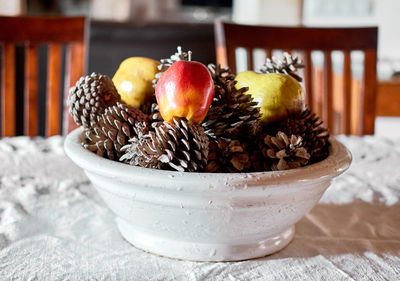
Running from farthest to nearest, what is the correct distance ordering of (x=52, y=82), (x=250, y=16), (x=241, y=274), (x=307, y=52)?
(x=250, y=16) → (x=307, y=52) → (x=52, y=82) → (x=241, y=274)

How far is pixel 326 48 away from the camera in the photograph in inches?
44.6

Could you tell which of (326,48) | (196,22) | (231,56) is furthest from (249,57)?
(196,22)

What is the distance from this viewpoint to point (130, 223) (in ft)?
1.51

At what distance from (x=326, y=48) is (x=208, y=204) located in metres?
0.86

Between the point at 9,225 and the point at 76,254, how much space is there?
11 cm

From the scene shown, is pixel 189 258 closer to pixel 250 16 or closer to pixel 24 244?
pixel 24 244

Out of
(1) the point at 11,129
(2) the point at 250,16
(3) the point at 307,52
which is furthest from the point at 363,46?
(2) the point at 250,16

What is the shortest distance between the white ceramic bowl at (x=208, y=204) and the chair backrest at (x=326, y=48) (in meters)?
0.66

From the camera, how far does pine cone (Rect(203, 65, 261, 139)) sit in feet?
1.45

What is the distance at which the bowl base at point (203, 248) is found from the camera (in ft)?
1.42

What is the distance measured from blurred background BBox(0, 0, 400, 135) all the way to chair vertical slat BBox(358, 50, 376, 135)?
13.0 inches

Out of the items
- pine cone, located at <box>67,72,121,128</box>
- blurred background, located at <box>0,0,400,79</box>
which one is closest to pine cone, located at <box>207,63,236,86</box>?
pine cone, located at <box>67,72,121,128</box>

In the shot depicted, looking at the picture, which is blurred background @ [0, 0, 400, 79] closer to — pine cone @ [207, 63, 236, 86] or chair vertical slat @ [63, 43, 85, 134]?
chair vertical slat @ [63, 43, 85, 134]

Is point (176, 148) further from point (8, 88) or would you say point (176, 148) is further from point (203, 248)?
point (8, 88)
